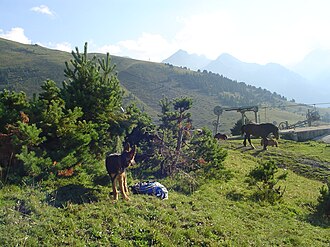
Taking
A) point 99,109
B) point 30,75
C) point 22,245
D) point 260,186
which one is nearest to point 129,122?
point 99,109

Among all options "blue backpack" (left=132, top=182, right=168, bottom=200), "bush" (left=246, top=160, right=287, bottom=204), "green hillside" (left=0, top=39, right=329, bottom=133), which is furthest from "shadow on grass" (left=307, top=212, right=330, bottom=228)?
"green hillside" (left=0, top=39, right=329, bottom=133)

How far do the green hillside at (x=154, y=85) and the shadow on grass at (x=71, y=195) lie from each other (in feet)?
329

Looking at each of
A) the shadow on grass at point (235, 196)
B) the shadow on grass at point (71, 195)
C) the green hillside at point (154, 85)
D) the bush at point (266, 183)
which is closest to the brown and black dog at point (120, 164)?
the shadow on grass at point (71, 195)

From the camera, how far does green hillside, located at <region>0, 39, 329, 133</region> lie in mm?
123875

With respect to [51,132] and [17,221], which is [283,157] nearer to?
[51,132]

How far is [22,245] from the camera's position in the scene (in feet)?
19.6

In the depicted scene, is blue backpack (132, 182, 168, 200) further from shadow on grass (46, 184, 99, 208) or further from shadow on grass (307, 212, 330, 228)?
shadow on grass (307, 212, 330, 228)

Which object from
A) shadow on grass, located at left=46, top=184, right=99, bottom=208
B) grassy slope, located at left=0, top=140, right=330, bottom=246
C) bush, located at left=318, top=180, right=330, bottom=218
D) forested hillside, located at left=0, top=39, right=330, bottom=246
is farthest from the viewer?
bush, located at left=318, top=180, right=330, bottom=218

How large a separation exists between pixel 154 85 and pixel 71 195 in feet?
529

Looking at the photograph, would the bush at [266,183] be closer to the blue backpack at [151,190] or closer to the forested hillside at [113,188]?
the forested hillside at [113,188]

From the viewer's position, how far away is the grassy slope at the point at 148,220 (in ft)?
22.2

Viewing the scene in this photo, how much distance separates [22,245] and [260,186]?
11.6m

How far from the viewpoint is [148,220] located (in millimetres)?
8141

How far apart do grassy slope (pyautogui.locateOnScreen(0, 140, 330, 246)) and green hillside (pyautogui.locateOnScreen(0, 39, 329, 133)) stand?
97.9m
